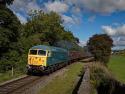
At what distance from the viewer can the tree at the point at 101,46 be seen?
54.6 meters

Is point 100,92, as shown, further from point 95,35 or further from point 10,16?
point 95,35

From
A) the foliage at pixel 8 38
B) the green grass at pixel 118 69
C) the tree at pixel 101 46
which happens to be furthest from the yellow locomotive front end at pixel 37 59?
the tree at pixel 101 46

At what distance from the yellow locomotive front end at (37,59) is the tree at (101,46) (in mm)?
20849

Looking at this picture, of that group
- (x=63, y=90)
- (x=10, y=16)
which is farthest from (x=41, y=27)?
(x=63, y=90)

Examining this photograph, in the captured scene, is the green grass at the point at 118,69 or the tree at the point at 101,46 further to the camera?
the tree at the point at 101,46

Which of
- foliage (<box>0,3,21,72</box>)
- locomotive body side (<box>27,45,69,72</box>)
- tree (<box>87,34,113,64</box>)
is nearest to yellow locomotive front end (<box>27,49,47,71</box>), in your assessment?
locomotive body side (<box>27,45,69,72</box>)

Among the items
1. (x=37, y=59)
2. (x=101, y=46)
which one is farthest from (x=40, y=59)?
(x=101, y=46)

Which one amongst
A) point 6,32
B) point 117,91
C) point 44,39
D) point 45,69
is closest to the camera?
point 117,91

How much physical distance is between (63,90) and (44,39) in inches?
1685

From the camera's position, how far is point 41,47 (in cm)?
3562

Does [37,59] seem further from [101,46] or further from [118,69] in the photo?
[101,46]

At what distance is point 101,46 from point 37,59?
21.6m

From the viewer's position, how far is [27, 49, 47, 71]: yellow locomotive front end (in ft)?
114

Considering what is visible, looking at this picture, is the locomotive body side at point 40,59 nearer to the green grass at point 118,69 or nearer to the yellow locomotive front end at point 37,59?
the yellow locomotive front end at point 37,59
